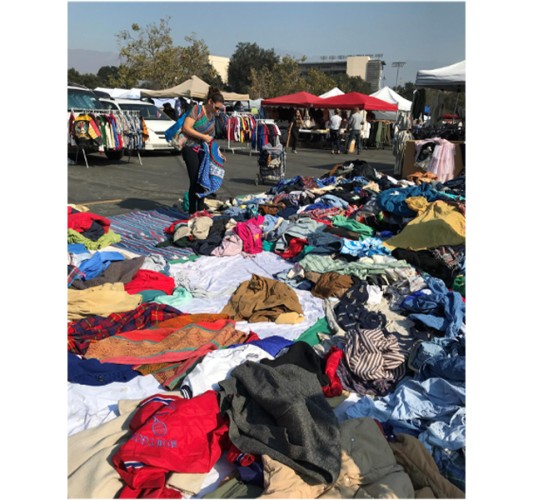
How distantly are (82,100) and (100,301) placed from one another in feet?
39.8

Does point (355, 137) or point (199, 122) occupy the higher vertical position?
point (355, 137)

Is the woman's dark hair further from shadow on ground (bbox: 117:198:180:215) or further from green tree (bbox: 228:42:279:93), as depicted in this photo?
green tree (bbox: 228:42:279:93)

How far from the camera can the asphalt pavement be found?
29.9 feet

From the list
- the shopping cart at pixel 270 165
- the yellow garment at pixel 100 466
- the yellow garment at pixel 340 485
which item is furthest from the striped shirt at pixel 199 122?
the yellow garment at pixel 340 485

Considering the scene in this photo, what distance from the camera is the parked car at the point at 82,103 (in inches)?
544

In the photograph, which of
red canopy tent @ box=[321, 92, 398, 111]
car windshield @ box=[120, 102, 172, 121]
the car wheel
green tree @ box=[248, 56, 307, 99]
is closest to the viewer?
the car wheel

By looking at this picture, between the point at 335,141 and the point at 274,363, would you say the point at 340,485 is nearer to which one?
the point at 274,363

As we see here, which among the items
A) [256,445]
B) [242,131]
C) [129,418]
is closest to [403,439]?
[256,445]

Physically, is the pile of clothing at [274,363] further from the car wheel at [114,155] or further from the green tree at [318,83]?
the green tree at [318,83]

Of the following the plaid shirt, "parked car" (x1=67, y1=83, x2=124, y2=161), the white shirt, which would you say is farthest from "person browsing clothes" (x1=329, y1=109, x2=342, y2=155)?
the plaid shirt

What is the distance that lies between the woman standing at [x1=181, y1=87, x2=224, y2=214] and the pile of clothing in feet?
4.08

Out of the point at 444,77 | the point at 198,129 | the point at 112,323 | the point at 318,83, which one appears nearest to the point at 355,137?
the point at 444,77

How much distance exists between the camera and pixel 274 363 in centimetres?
308

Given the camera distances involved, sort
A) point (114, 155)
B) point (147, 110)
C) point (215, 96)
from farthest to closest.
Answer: point (147, 110), point (114, 155), point (215, 96)
